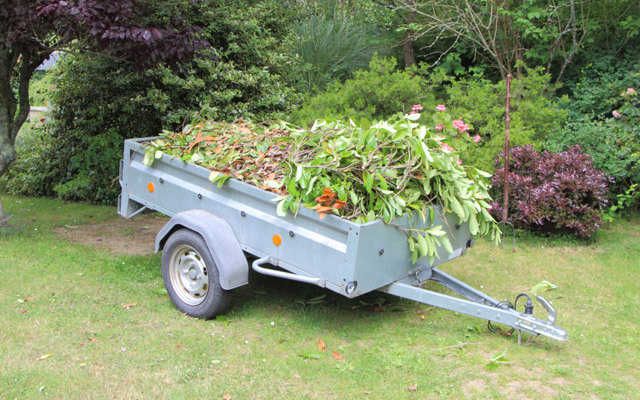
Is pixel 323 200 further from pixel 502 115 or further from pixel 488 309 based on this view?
pixel 502 115

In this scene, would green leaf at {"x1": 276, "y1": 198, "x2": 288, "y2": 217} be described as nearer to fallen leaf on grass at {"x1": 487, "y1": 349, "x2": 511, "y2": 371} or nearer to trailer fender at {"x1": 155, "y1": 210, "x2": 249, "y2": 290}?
trailer fender at {"x1": 155, "y1": 210, "x2": 249, "y2": 290}

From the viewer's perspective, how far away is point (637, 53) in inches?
353

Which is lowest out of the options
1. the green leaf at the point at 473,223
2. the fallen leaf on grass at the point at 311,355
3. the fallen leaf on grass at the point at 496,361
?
the fallen leaf on grass at the point at 311,355

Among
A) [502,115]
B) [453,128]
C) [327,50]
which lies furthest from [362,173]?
[327,50]

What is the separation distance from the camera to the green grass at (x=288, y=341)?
3535 mm

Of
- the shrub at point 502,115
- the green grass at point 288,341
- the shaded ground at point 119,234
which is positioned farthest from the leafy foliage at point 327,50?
the green grass at point 288,341

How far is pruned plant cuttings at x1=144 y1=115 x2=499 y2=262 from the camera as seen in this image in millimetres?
3936

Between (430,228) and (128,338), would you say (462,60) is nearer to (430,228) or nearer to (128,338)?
(430,228)

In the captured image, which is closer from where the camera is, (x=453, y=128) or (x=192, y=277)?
(x=192, y=277)

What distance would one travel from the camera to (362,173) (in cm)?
404

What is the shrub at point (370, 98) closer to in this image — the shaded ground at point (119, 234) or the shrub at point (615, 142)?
the shrub at point (615, 142)

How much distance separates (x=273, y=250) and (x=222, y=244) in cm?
39

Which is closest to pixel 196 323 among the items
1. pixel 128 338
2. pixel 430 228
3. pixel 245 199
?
pixel 128 338

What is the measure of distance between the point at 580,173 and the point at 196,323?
4.66 m
